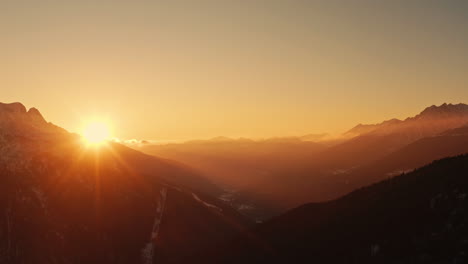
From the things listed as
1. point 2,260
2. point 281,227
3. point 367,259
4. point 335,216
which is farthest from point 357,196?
point 2,260

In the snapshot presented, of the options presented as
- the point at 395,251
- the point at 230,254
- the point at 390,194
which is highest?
the point at 390,194

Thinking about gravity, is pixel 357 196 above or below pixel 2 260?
above

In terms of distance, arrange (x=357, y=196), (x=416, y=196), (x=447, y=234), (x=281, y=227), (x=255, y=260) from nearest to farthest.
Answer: (x=447, y=234) → (x=416, y=196) → (x=255, y=260) → (x=357, y=196) → (x=281, y=227)

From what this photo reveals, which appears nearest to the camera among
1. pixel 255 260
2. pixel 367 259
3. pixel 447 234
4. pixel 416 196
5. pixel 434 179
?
pixel 447 234

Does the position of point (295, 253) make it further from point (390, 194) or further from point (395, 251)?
point (395, 251)

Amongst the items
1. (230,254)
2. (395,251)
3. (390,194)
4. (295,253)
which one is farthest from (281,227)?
(395,251)

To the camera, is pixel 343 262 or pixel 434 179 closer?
pixel 343 262
